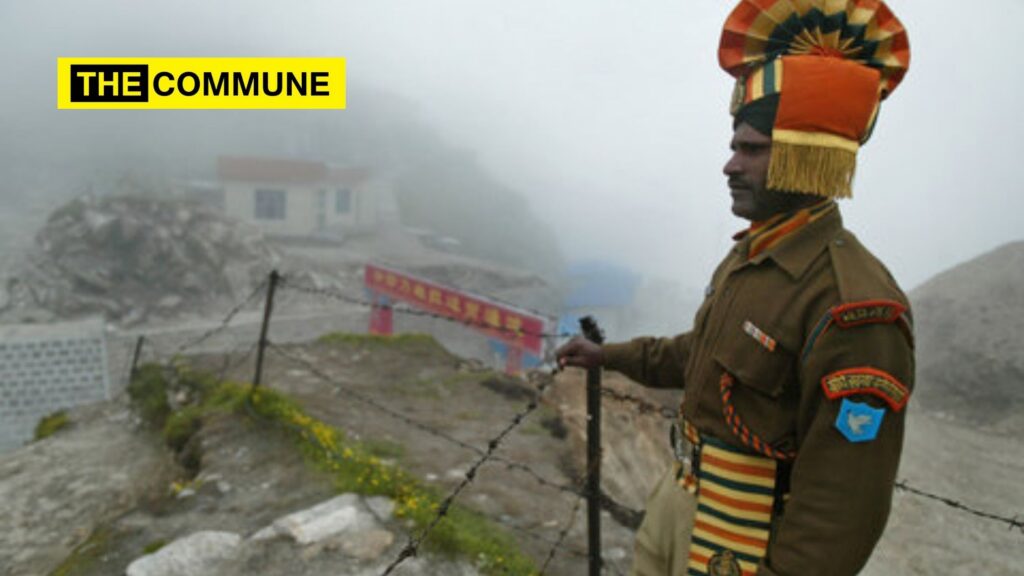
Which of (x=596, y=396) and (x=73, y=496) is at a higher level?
(x=596, y=396)

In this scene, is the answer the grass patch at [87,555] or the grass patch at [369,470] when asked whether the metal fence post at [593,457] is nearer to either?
the grass patch at [369,470]

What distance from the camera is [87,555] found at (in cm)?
423

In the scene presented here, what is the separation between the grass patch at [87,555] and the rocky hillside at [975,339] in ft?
44.8

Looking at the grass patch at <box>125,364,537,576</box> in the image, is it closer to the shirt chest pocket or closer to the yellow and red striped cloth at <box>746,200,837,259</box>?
the shirt chest pocket

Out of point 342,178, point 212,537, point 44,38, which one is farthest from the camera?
point 44,38

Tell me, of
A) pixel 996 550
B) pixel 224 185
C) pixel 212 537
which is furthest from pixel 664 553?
pixel 224 185

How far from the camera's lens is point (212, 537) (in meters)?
4.33

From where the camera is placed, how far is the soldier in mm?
1614

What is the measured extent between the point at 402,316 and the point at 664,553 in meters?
26.9

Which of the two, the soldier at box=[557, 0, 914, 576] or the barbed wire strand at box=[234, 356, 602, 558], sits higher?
the soldier at box=[557, 0, 914, 576]

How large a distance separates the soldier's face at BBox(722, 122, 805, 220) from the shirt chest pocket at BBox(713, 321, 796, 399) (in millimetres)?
350

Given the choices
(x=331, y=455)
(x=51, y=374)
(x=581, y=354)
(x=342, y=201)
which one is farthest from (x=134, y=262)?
(x=581, y=354)

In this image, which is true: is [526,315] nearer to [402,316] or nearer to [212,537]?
[212,537]

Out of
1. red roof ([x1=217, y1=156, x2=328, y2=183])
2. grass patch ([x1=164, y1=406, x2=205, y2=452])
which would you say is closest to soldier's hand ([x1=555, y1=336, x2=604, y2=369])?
grass patch ([x1=164, y1=406, x2=205, y2=452])
